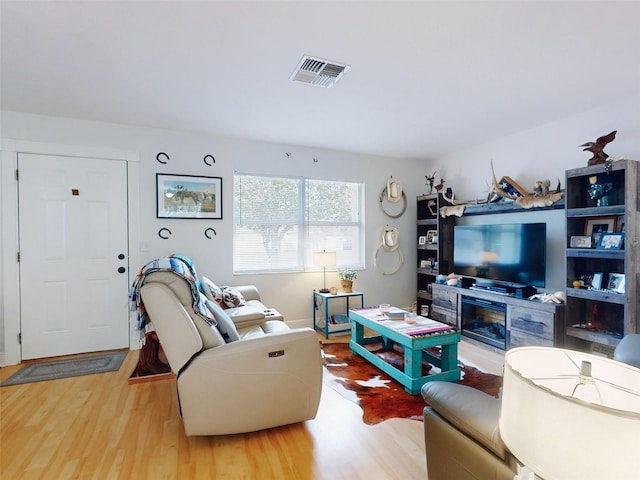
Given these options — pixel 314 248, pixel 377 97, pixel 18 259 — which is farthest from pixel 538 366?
pixel 18 259

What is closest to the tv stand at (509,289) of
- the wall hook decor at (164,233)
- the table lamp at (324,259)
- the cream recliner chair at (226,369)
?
the table lamp at (324,259)

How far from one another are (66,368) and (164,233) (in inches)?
60.8

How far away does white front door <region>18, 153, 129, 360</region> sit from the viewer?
3.28 metres

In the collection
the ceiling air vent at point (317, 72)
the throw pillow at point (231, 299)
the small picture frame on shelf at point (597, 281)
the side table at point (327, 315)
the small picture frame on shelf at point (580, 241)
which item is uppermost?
the ceiling air vent at point (317, 72)

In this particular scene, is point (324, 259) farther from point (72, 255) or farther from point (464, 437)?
point (464, 437)

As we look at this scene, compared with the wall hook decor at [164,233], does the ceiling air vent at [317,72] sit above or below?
above

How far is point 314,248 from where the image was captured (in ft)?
14.8

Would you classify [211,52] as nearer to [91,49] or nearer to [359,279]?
[91,49]

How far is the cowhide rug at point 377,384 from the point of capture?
2326mm

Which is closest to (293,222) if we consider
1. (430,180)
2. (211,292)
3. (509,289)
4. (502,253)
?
(211,292)

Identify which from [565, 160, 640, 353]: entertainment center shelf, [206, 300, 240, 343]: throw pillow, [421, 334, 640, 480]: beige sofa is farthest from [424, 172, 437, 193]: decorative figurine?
[421, 334, 640, 480]: beige sofa

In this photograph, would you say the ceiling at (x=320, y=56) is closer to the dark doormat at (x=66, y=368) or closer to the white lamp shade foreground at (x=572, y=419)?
the white lamp shade foreground at (x=572, y=419)

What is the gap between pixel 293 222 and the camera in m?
4.39

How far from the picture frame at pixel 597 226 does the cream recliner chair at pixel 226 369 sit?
2636 mm
